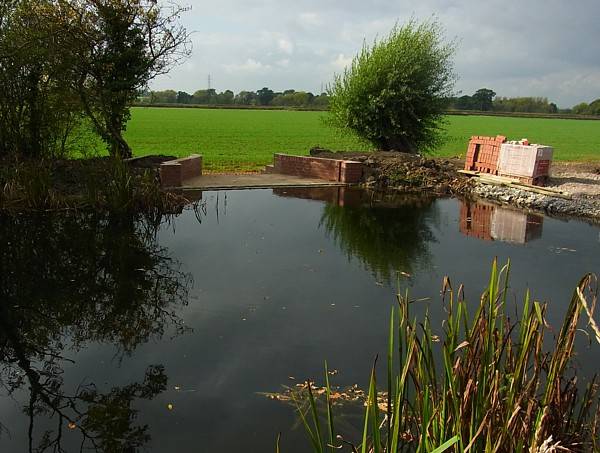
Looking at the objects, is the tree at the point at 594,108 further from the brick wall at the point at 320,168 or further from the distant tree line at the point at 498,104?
the brick wall at the point at 320,168

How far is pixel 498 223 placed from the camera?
39.6ft

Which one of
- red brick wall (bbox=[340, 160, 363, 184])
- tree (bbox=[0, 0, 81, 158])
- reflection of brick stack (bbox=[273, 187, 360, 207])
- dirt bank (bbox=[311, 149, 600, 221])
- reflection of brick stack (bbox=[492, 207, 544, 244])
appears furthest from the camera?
red brick wall (bbox=[340, 160, 363, 184])

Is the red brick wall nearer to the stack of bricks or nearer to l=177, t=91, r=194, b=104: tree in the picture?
the stack of bricks

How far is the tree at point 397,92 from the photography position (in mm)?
20609

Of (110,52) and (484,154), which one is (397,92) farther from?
(110,52)

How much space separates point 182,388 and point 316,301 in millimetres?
2577

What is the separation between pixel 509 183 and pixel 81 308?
44.2 feet

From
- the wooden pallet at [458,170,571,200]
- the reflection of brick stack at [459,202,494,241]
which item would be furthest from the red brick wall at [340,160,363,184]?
the reflection of brick stack at [459,202,494,241]

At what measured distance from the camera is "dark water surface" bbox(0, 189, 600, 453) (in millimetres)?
4434

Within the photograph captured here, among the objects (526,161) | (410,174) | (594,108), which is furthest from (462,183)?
(594,108)

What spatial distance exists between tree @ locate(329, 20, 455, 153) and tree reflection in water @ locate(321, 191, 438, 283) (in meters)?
6.59

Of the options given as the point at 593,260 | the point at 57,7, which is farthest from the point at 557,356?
the point at 57,7

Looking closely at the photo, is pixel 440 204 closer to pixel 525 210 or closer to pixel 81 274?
pixel 525 210

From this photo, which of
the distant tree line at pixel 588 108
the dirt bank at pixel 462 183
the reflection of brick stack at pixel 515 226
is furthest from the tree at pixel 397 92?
the distant tree line at pixel 588 108
